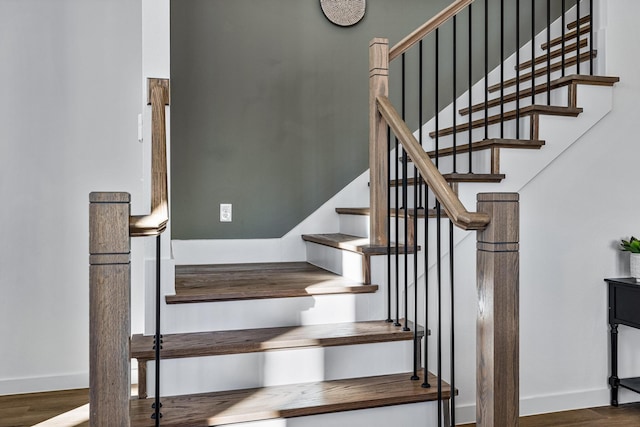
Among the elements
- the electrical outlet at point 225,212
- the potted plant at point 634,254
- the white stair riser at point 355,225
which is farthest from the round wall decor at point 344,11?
the potted plant at point 634,254

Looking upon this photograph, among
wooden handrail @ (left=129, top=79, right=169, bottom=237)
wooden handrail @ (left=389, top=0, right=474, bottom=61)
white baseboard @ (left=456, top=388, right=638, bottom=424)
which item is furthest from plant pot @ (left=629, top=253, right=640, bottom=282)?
wooden handrail @ (left=129, top=79, right=169, bottom=237)

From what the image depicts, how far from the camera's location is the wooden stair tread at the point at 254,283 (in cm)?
246

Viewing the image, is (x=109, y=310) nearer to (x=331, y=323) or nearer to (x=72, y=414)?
(x=331, y=323)

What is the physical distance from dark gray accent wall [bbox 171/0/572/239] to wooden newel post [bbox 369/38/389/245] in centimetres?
105

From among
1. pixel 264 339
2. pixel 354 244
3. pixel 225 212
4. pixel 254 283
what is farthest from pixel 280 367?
pixel 225 212

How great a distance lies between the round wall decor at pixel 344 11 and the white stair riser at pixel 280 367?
2.37 metres

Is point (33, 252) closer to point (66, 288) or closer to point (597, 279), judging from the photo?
point (66, 288)

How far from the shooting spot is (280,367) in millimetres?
2275

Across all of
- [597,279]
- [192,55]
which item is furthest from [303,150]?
[597,279]

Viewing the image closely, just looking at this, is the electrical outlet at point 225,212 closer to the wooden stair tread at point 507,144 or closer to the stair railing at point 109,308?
the wooden stair tread at point 507,144

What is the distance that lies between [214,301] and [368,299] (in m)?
0.72

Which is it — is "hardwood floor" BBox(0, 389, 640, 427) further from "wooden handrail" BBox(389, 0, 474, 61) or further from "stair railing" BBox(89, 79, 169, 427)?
"wooden handrail" BBox(389, 0, 474, 61)

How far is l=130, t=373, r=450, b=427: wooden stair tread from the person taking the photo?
6.44ft

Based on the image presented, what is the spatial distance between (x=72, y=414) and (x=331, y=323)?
142 centimetres
